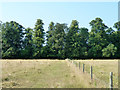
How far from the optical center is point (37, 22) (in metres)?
65.6

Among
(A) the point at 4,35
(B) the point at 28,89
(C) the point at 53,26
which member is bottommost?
(B) the point at 28,89

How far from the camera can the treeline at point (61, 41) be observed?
60950 millimetres

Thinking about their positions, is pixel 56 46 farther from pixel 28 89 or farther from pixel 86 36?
pixel 28 89

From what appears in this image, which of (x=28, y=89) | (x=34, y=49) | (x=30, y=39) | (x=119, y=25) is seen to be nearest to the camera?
(x=28, y=89)

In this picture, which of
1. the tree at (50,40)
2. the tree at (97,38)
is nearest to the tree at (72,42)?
the tree at (97,38)

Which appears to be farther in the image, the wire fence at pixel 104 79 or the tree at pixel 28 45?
the tree at pixel 28 45

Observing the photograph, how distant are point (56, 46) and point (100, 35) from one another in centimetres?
1841

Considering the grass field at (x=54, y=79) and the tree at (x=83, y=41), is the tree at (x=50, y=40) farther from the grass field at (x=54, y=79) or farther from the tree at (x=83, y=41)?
the grass field at (x=54, y=79)

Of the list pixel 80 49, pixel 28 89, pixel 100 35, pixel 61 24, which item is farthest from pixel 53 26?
pixel 28 89

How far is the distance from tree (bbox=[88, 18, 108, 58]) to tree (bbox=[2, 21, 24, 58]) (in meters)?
27.3

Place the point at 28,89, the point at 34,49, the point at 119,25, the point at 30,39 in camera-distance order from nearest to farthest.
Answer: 1. the point at 28,89
2. the point at 34,49
3. the point at 30,39
4. the point at 119,25

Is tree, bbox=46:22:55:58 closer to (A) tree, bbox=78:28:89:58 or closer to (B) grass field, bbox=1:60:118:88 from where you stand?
(A) tree, bbox=78:28:89:58

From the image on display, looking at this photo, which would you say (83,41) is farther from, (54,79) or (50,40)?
(54,79)

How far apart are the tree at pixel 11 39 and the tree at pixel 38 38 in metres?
6.34
